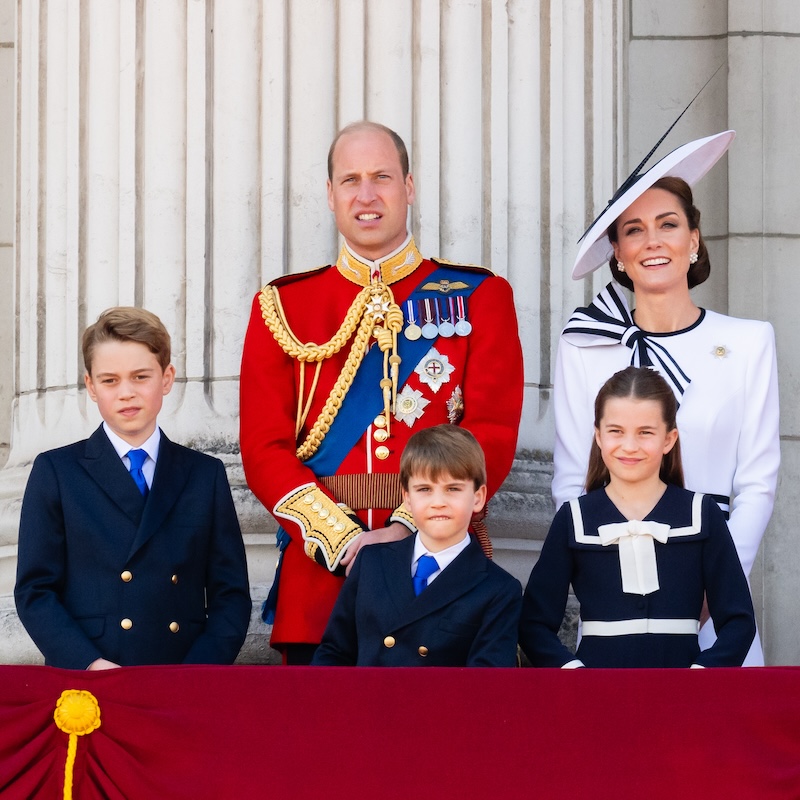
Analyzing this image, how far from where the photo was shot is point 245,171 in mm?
4945

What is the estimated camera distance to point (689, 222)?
420cm

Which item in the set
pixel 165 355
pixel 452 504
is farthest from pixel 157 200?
pixel 452 504

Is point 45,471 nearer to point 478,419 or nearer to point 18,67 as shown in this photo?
point 478,419

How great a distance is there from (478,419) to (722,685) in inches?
43.4

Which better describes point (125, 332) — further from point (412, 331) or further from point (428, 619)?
point (428, 619)

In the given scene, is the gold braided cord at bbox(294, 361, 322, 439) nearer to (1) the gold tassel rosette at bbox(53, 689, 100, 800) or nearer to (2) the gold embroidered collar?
(2) the gold embroidered collar

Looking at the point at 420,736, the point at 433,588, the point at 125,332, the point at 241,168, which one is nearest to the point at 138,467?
the point at 125,332

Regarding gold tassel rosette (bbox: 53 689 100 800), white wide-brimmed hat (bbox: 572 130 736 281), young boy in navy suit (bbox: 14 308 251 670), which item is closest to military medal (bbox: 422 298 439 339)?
white wide-brimmed hat (bbox: 572 130 736 281)

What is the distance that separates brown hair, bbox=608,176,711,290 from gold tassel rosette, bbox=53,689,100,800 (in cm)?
189

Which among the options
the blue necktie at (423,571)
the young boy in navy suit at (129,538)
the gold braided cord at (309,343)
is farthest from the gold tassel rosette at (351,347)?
the blue necktie at (423,571)

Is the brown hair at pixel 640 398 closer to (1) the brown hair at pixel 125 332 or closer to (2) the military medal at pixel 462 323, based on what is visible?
(2) the military medal at pixel 462 323

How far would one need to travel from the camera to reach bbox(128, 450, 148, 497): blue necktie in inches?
147

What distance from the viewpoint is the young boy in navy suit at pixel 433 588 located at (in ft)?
11.4

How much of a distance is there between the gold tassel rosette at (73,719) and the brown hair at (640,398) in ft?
4.25
